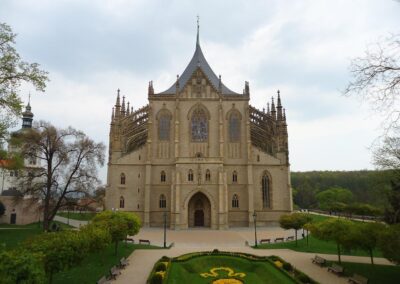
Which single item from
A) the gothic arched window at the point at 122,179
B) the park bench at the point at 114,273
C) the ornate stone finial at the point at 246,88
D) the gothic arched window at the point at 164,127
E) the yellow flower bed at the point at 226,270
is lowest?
the yellow flower bed at the point at 226,270

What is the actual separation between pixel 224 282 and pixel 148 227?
26467 millimetres

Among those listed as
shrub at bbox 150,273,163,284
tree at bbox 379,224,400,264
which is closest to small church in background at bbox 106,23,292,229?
shrub at bbox 150,273,163,284

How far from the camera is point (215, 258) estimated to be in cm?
2236

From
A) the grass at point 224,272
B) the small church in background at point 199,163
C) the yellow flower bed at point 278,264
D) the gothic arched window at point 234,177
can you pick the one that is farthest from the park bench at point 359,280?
the gothic arched window at point 234,177

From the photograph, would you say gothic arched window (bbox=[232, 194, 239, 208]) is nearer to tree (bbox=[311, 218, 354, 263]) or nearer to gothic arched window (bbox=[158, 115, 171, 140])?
gothic arched window (bbox=[158, 115, 171, 140])

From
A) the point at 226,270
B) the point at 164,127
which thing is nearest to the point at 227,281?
the point at 226,270

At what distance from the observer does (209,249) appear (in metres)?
26.5

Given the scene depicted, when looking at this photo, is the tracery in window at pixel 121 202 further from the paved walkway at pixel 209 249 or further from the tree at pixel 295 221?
the tree at pixel 295 221

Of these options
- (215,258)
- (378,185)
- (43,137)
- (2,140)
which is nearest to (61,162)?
(43,137)

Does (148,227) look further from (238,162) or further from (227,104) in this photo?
(227,104)

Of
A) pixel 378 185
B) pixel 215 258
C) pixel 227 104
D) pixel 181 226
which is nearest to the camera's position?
pixel 215 258

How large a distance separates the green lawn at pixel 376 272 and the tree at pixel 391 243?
3405mm

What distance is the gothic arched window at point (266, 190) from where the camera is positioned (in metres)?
44.5

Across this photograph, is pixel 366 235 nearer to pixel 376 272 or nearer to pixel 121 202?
pixel 376 272
